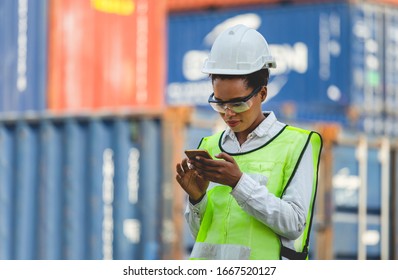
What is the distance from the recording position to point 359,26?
20078 mm

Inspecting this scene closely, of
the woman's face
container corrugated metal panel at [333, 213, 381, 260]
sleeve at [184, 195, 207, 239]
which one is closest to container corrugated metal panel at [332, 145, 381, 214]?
container corrugated metal panel at [333, 213, 381, 260]

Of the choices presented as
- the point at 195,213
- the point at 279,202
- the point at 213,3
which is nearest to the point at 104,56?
the point at 213,3

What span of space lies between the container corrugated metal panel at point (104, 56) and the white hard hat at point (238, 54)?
1531 cm

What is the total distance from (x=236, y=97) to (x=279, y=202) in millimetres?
386

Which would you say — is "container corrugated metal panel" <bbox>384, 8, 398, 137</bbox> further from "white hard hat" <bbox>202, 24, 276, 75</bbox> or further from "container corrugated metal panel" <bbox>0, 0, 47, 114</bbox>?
"white hard hat" <bbox>202, 24, 276, 75</bbox>

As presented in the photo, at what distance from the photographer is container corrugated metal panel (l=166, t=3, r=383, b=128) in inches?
771

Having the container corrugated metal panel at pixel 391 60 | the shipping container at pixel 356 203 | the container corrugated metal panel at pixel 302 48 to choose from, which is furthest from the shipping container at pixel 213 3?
the shipping container at pixel 356 203

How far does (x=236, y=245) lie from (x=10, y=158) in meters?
11.4

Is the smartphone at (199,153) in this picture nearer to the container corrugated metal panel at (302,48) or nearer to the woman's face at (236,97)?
the woman's face at (236,97)

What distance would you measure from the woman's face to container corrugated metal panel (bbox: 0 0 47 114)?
15.0 metres

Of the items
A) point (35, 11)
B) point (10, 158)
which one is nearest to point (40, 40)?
point (35, 11)

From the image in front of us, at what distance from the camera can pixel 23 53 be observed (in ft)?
62.5

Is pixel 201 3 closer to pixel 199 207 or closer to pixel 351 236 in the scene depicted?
pixel 351 236
